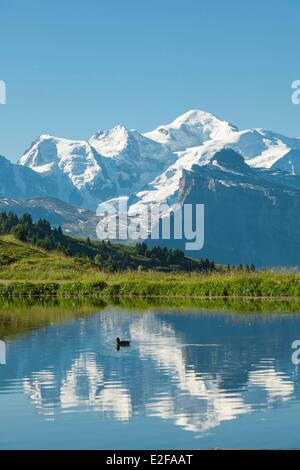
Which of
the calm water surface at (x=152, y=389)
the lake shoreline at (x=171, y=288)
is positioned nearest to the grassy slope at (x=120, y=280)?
the lake shoreline at (x=171, y=288)

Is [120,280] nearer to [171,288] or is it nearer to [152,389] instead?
[171,288]

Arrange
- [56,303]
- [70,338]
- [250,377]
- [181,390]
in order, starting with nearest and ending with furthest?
1. [181,390]
2. [250,377]
3. [70,338]
4. [56,303]

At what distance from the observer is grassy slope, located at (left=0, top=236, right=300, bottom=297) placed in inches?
4545

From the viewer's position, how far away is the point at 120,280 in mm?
134625

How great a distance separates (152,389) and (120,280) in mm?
91832

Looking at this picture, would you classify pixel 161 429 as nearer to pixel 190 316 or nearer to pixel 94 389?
pixel 94 389

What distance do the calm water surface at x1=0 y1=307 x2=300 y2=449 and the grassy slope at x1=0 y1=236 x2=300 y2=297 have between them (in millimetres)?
43467

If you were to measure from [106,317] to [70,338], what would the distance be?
63.6 ft

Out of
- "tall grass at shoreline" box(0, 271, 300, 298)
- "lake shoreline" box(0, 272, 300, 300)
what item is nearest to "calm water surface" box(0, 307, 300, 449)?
"lake shoreline" box(0, 272, 300, 300)

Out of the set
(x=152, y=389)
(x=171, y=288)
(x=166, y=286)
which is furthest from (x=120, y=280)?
(x=152, y=389)

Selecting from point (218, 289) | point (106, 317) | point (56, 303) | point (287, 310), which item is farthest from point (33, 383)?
point (218, 289)

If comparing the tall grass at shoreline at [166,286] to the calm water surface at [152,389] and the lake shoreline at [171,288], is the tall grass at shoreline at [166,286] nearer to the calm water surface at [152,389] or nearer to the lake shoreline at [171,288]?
the lake shoreline at [171,288]

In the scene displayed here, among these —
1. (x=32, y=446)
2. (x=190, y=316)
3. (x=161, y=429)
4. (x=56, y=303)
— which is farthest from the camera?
(x=56, y=303)

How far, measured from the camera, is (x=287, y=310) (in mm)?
87938
